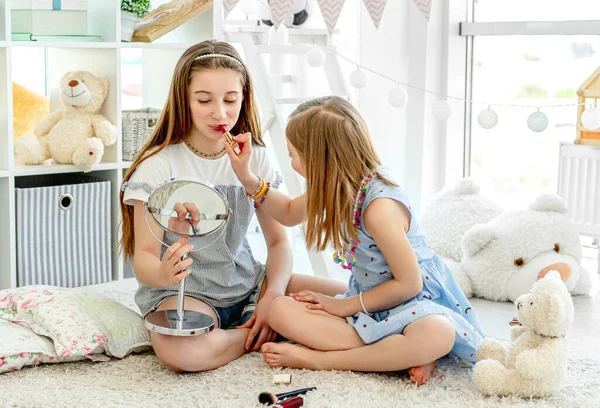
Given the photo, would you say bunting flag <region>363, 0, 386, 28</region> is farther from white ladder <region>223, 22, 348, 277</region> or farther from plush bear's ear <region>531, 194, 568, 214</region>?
plush bear's ear <region>531, 194, 568, 214</region>

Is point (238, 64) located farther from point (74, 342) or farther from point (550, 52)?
point (550, 52)

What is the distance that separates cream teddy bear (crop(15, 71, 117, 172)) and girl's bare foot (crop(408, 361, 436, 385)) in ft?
3.63

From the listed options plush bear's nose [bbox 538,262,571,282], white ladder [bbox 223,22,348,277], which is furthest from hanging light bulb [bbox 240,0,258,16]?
plush bear's nose [bbox 538,262,571,282]

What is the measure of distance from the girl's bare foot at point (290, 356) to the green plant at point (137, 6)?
1.13 metres

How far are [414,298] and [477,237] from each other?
0.70 meters

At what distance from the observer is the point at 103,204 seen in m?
2.36

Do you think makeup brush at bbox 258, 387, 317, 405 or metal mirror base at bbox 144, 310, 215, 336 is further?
metal mirror base at bbox 144, 310, 215, 336

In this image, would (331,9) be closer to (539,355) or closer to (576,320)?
(576,320)

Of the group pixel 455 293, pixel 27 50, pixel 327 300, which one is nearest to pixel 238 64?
pixel 327 300

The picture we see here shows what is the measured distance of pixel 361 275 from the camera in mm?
1775

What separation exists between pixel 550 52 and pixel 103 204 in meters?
1.53

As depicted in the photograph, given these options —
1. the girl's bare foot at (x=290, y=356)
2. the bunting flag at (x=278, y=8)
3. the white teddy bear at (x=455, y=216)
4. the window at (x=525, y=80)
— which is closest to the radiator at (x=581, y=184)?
the window at (x=525, y=80)

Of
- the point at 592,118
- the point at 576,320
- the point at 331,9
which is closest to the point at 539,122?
the point at 592,118

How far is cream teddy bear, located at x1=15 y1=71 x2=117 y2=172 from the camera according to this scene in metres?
2.26
